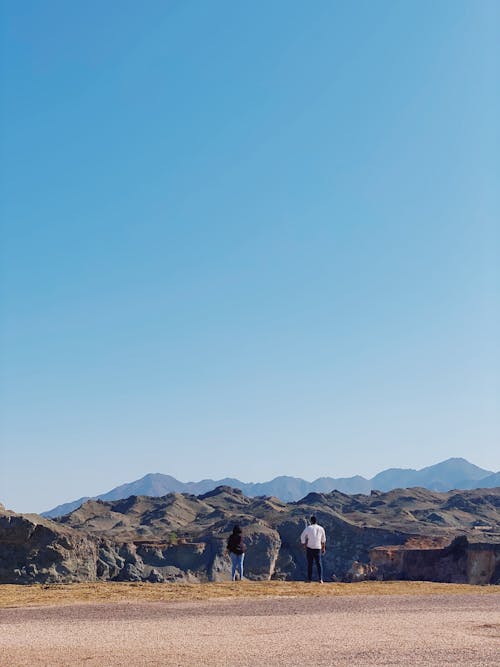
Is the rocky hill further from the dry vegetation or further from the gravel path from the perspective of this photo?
the gravel path

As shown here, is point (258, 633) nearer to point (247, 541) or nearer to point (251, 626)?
point (251, 626)

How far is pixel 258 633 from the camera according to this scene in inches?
412

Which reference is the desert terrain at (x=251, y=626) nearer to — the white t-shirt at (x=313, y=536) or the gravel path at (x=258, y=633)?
the gravel path at (x=258, y=633)

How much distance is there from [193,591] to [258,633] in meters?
6.49

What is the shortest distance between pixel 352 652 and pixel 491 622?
3523 mm

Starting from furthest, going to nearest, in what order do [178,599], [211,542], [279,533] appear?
[279,533] → [211,542] → [178,599]

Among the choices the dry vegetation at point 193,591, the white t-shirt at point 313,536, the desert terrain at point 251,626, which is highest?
the white t-shirt at point 313,536

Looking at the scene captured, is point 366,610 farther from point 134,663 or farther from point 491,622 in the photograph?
point 134,663

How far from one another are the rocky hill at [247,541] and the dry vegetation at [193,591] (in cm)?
3067

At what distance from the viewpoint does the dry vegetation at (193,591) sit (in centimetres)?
1525

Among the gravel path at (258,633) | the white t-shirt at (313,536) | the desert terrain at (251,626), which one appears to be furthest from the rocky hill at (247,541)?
the gravel path at (258,633)

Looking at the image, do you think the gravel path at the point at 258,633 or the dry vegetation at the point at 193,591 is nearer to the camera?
the gravel path at the point at 258,633

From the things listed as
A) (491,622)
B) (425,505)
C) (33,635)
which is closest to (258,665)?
(33,635)

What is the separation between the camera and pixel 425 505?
127875 millimetres
